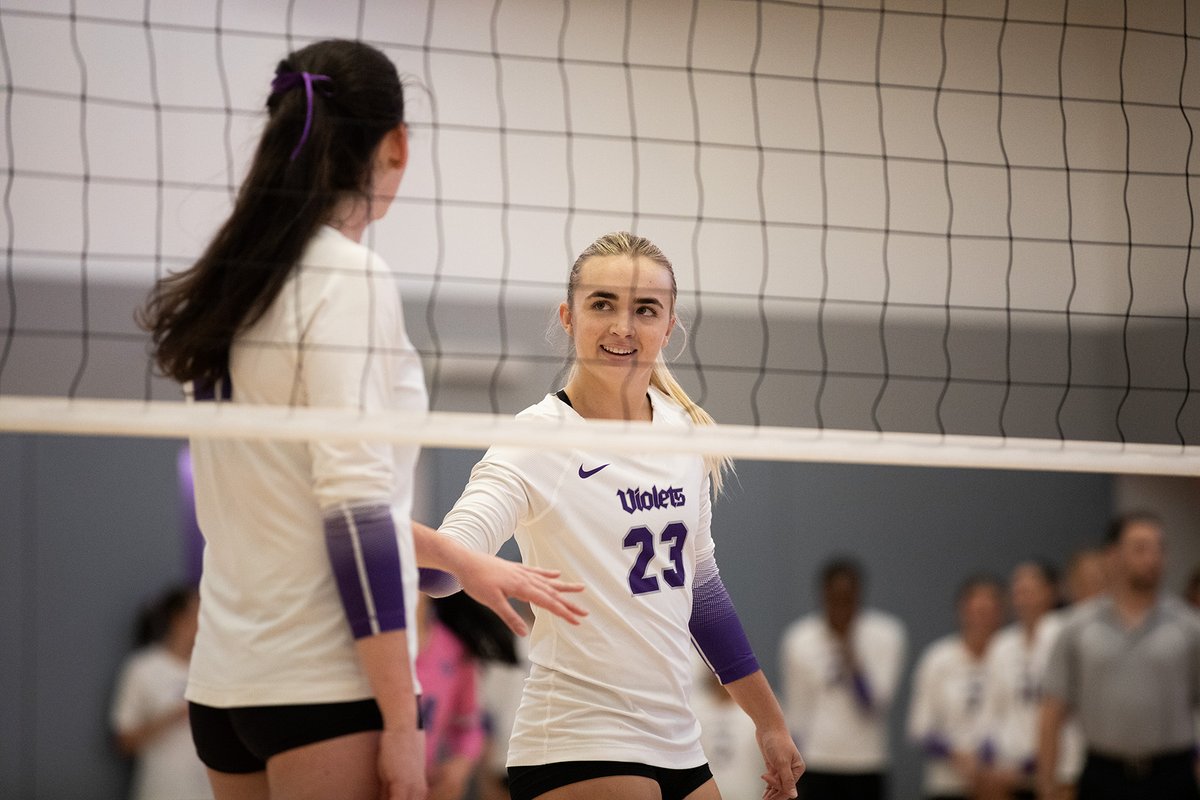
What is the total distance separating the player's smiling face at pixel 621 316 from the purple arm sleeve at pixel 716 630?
488 millimetres

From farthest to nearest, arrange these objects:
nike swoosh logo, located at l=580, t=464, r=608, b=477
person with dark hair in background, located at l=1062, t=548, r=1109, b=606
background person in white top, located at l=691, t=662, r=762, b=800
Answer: person with dark hair in background, located at l=1062, t=548, r=1109, b=606 < background person in white top, located at l=691, t=662, r=762, b=800 < nike swoosh logo, located at l=580, t=464, r=608, b=477

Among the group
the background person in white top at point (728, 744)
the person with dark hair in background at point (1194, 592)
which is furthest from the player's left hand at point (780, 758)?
the person with dark hair in background at point (1194, 592)

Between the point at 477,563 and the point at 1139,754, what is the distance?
198 inches

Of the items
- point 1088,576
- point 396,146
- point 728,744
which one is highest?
point 396,146

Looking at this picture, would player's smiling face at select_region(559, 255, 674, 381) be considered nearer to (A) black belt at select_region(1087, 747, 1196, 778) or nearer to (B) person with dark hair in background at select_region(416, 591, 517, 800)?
(B) person with dark hair in background at select_region(416, 591, 517, 800)

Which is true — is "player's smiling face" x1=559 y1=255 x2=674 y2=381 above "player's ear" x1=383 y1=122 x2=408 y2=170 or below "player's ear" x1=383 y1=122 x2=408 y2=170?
below

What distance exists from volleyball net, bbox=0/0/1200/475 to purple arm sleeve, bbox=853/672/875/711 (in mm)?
1470

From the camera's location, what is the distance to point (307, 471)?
2123 mm

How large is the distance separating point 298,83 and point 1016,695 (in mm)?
6599

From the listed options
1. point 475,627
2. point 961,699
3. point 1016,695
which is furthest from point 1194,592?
point 475,627

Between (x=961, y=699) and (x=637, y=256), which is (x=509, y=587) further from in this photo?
(x=961, y=699)

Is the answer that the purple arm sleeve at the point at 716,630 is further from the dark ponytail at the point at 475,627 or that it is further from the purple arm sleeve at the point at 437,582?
the dark ponytail at the point at 475,627

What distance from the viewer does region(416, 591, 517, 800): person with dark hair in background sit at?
17.7 feet

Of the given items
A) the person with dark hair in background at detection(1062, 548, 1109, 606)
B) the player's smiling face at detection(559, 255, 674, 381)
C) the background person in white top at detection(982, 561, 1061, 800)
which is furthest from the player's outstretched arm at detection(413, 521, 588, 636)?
the person with dark hair in background at detection(1062, 548, 1109, 606)
